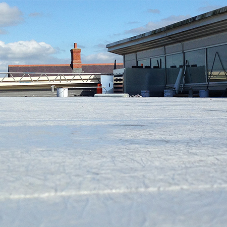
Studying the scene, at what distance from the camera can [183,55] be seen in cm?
1684

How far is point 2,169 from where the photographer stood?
3.40 feet

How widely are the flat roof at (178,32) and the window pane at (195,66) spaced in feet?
2.49

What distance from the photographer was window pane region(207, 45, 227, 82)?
14.3 m

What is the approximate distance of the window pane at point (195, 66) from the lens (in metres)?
15.6

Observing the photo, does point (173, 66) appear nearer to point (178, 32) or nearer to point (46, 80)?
point (178, 32)

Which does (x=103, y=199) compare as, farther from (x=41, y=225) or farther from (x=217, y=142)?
(x=217, y=142)

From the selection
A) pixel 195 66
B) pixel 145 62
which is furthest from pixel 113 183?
pixel 145 62

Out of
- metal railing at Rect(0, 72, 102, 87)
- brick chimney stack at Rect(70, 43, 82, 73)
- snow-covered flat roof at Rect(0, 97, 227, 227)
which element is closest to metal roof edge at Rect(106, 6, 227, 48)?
metal railing at Rect(0, 72, 102, 87)

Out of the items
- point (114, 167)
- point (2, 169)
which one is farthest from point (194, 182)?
point (2, 169)

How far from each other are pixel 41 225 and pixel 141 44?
19.1 meters

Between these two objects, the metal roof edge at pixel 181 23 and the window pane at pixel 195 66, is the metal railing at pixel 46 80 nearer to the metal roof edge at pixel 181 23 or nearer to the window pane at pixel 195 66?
the metal roof edge at pixel 181 23

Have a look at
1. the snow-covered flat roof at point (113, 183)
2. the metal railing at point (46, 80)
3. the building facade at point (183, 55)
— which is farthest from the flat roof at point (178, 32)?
the snow-covered flat roof at point (113, 183)

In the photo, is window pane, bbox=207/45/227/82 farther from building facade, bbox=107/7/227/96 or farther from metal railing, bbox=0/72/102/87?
metal railing, bbox=0/72/102/87

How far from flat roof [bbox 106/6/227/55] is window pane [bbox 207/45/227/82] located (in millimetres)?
745
